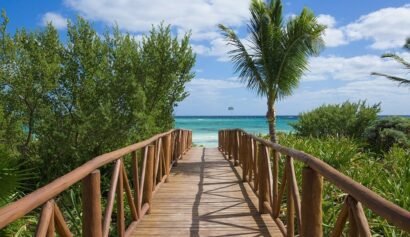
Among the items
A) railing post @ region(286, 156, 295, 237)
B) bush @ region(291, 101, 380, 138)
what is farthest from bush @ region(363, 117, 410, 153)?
railing post @ region(286, 156, 295, 237)

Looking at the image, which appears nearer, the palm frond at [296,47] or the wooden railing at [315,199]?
the wooden railing at [315,199]

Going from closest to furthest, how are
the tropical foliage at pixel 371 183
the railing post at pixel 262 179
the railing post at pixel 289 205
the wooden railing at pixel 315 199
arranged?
1. the wooden railing at pixel 315 199
2. the railing post at pixel 289 205
3. the tropical foliage at pixel 371 183
4. the railing post at pixel 262 179

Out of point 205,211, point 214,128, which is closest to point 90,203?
point 205,211

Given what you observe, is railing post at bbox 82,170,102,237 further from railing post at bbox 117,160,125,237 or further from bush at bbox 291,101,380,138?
bush at bbox 291,101,380,138

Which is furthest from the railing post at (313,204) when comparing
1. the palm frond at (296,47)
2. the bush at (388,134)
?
the bush at (388,134)

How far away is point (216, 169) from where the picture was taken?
10.8m

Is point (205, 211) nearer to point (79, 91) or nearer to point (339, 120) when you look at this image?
point (79, 91)

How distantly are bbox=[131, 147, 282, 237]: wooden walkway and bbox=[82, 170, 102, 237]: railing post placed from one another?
1699 millimetres

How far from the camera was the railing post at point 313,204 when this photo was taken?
10.1 ft

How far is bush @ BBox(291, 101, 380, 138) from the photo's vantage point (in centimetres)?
1880

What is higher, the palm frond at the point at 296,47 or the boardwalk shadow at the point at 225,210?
the palm frond at the point at 296,47

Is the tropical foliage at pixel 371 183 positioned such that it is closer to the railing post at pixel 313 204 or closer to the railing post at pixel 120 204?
the railing post at pixel 313 204

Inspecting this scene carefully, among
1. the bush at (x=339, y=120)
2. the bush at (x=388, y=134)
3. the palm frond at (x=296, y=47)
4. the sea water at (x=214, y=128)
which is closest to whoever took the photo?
the palm frond at (x=296, y=47)

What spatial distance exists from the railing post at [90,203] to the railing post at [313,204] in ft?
4.89
